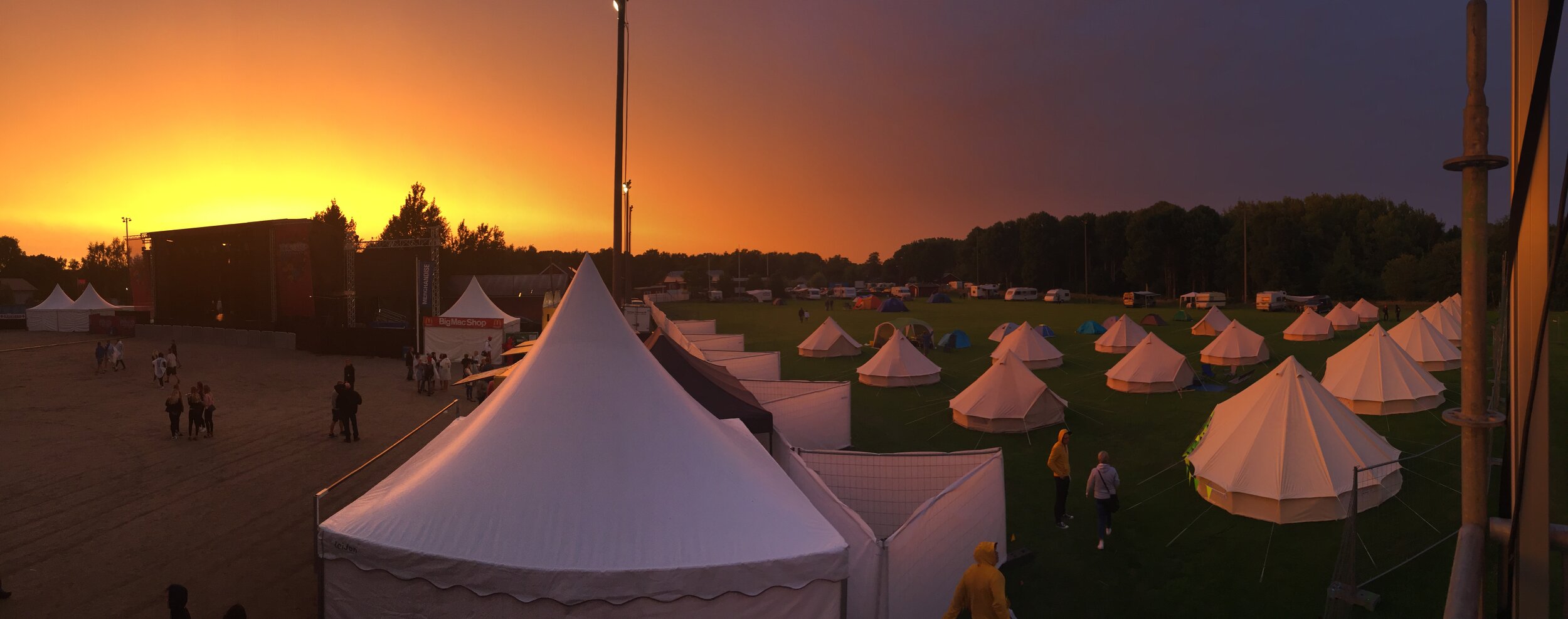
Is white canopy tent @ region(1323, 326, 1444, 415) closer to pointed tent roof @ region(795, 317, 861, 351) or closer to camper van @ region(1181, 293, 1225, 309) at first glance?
pointed tent roof @ region(795, 317, 861, 351)

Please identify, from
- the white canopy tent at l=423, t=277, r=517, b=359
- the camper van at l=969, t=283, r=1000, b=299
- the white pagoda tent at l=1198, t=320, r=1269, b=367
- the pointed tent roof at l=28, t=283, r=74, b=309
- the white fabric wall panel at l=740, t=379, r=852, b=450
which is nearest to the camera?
the white fabric wall panel at l=740, t=379, r=852, b=450

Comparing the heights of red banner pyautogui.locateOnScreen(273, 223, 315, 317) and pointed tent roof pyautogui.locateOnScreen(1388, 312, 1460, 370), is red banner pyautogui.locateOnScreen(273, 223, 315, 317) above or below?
above

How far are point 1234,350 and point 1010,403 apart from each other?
12723mm

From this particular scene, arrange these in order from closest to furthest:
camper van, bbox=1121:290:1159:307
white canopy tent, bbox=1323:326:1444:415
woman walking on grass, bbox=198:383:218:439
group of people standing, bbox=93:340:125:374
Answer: woman walking on grass, bbox=198:383:218:439 < white canopy tent, bbox=1323:326:1444:415 < group of people standing, bbox=93:340:125:374 < camper van, bbox=1121:290:1159:307

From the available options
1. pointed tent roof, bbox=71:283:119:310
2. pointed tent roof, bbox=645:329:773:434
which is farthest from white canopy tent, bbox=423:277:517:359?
pointed tent roof, bbox=71:283:119:310

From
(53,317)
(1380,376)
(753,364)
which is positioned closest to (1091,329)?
(1380,376)

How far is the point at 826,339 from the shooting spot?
102 ft

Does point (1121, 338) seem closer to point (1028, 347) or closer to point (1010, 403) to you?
point (1028, 347)

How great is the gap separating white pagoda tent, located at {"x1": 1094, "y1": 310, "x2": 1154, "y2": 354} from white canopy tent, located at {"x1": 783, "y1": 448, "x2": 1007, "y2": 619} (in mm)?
23749

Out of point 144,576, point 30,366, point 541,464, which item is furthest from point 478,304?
point 541,464

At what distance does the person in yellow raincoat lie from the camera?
5363 millimetres

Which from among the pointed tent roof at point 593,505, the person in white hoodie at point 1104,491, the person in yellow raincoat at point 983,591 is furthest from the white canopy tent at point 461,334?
the person in yellow raincoat at point 983,591

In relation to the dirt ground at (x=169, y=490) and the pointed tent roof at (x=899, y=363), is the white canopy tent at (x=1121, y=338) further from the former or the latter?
the dirt ground at (x=169, y=490)

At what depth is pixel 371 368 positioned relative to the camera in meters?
27.7
